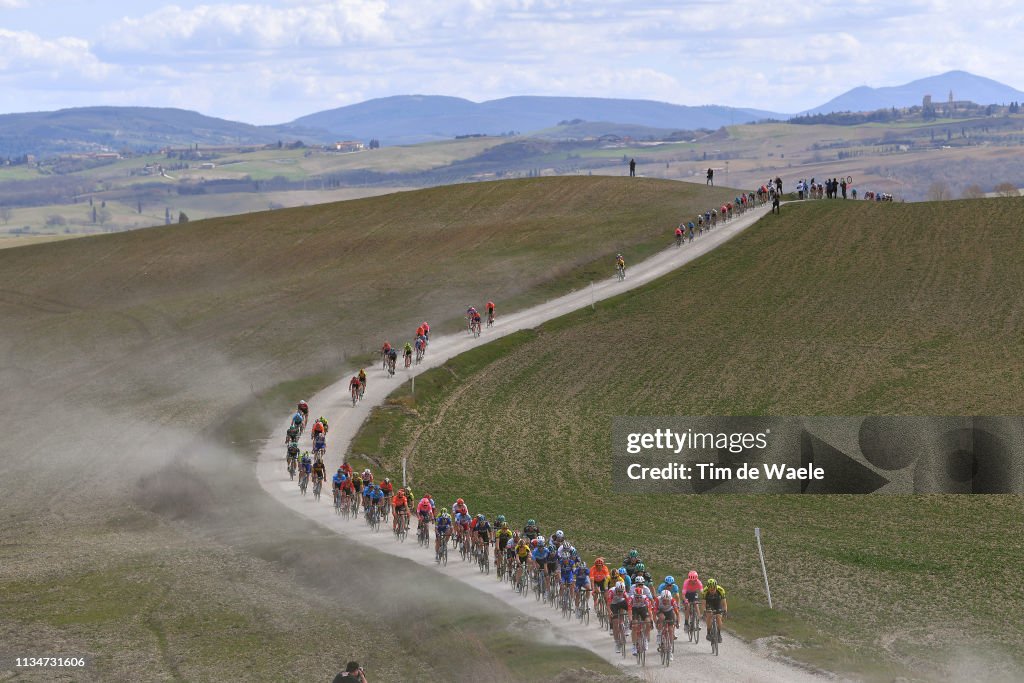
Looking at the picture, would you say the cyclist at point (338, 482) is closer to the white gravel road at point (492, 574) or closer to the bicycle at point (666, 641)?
the white gravel road at point (492, 574)

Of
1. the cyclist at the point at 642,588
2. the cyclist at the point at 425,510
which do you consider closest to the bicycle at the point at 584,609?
the cyclist at the point at 642,588

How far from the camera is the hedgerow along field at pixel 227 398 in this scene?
3198 centimetres

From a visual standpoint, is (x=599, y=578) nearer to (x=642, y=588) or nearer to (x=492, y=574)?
(x=642, y=588)

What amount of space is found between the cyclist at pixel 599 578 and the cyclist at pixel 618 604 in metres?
1.80

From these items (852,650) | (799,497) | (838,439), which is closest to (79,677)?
(852,650)

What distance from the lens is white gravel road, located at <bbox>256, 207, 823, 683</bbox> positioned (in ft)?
94.3

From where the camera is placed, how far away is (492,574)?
3734 centimetres

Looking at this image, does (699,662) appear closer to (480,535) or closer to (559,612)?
(559,612)

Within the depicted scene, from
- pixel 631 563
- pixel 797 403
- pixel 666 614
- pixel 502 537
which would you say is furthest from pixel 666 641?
pixel 797 403

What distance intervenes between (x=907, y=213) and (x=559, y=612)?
7227 centimetres

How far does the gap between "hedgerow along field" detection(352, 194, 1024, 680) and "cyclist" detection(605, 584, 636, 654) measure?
142 inches

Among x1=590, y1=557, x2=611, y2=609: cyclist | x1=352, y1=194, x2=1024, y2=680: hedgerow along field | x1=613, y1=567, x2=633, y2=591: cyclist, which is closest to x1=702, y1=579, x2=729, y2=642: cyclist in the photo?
x1=613, y1=567, x2=633, y2=591: cyclist

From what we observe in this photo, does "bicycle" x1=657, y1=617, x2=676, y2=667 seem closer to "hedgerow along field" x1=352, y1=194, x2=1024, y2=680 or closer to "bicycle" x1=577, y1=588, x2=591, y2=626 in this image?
"hedgerow along field" x1=352, y1=194, x2=1024, y2=680

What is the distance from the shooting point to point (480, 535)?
122ft
